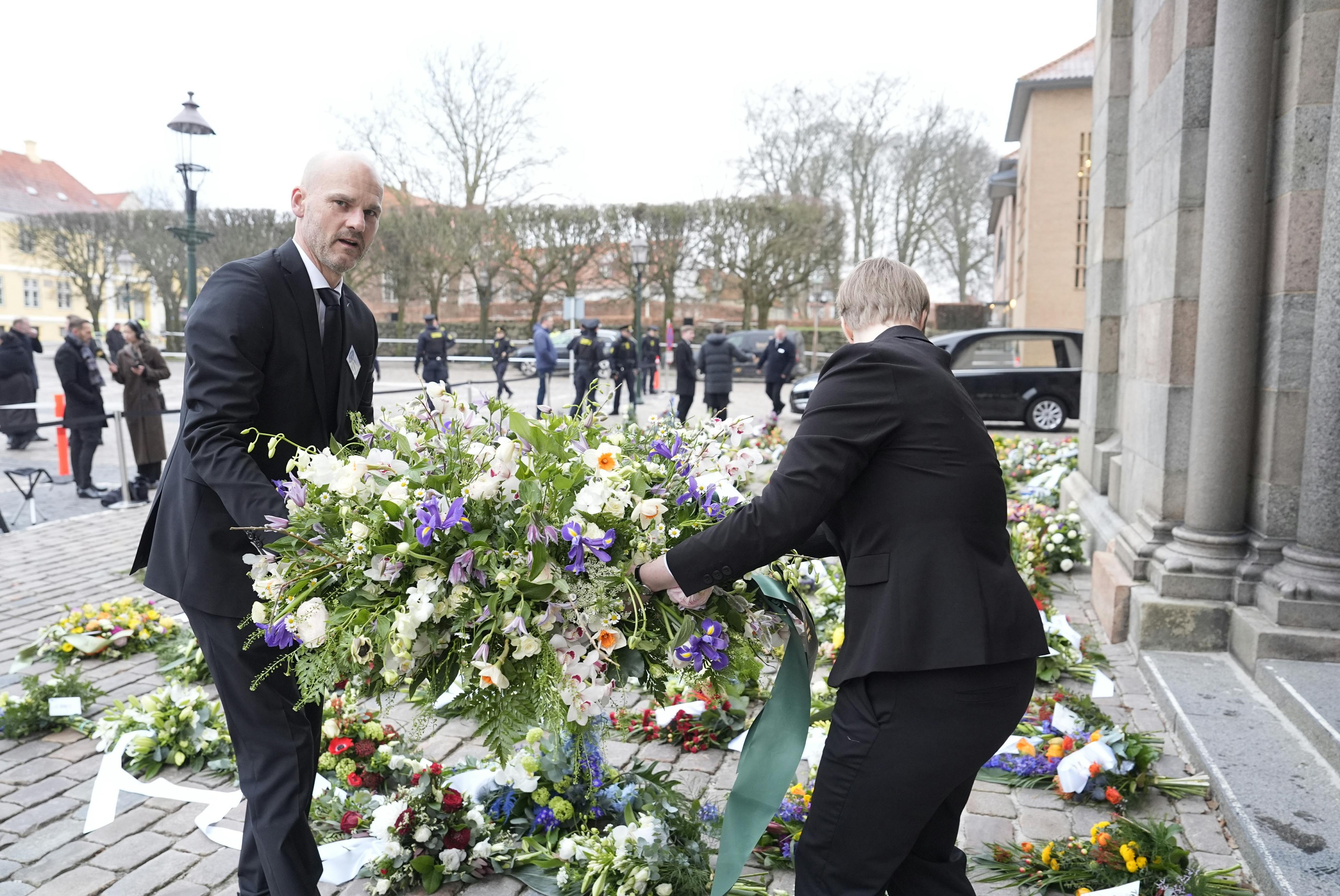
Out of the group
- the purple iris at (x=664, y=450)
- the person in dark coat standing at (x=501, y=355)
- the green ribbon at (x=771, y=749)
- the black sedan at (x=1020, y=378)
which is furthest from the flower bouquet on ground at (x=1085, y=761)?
the person in dark coat standing at (x=501, y=355)

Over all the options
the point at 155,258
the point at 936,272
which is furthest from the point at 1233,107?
the point at 936,272

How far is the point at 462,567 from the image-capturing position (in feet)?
7.07

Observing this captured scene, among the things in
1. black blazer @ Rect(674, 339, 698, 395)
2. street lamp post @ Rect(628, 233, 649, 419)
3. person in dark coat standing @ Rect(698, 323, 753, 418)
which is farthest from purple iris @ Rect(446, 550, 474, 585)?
street lamp post @ Rect(628, 233, 649, 419)

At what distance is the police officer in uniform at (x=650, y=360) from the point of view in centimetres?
2684

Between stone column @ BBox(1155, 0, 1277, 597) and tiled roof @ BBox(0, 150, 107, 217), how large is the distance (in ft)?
257

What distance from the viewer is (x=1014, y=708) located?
222 cm

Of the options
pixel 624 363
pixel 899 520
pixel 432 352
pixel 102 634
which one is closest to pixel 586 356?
pixel 624 363

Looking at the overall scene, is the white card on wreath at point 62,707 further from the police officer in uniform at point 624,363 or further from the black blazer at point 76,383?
the police officer in uniform at point 624,363

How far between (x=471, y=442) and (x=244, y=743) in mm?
1107

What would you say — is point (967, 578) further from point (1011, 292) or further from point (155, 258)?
point (155, 258)

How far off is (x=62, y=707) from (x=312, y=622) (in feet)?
11.3

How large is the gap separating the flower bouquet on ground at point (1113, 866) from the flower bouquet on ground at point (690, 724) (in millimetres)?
Result: 1342

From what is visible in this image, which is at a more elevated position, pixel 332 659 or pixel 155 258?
pixel 155 258

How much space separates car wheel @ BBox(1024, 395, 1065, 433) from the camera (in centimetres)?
1686
